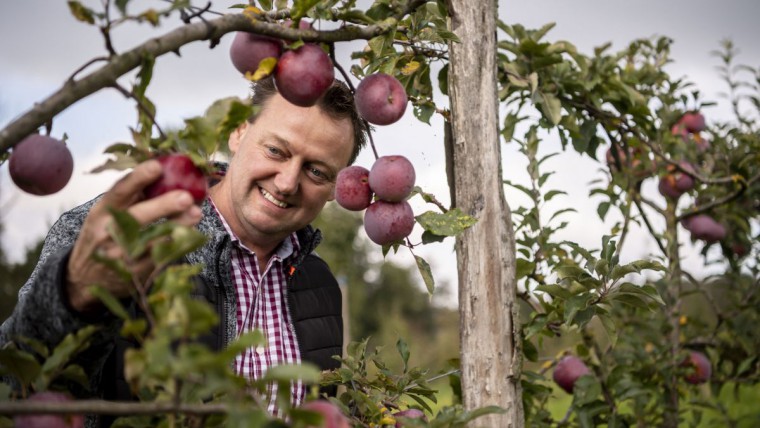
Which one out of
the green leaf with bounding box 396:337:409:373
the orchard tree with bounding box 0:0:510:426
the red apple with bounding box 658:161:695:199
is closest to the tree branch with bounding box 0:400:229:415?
the orchard tree with bounding box 0:0:510:426

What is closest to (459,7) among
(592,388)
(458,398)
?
(458,398)

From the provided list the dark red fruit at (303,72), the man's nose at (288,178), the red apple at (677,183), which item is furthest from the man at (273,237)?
the red apple at (677,183)

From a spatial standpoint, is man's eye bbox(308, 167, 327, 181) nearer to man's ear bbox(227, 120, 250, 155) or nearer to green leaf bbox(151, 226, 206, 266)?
man's ear bbox(227, 120, 250, 155)

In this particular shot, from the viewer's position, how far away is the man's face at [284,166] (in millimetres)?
1977

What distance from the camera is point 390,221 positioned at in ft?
4.37

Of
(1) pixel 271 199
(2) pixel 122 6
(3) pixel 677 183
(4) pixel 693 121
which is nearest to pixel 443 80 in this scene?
(1) pixel 271 199

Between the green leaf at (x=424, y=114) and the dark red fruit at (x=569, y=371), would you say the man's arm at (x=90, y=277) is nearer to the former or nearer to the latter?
the green leaf at (x=424, y=114)

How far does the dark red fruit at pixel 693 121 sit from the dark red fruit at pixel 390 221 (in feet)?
6.59

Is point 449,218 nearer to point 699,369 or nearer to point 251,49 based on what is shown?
point 251,49

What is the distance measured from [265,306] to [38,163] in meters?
1.39

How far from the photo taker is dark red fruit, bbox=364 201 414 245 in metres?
1.33

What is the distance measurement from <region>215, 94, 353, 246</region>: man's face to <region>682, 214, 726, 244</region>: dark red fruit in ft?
5.81

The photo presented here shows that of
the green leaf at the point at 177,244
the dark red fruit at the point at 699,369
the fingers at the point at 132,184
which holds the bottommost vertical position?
the dark red fruit at the point at 699,369

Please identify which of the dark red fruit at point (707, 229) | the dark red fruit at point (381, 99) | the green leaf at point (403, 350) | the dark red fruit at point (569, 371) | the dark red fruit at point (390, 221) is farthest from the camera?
the dark red fruit at point (707, 229)
